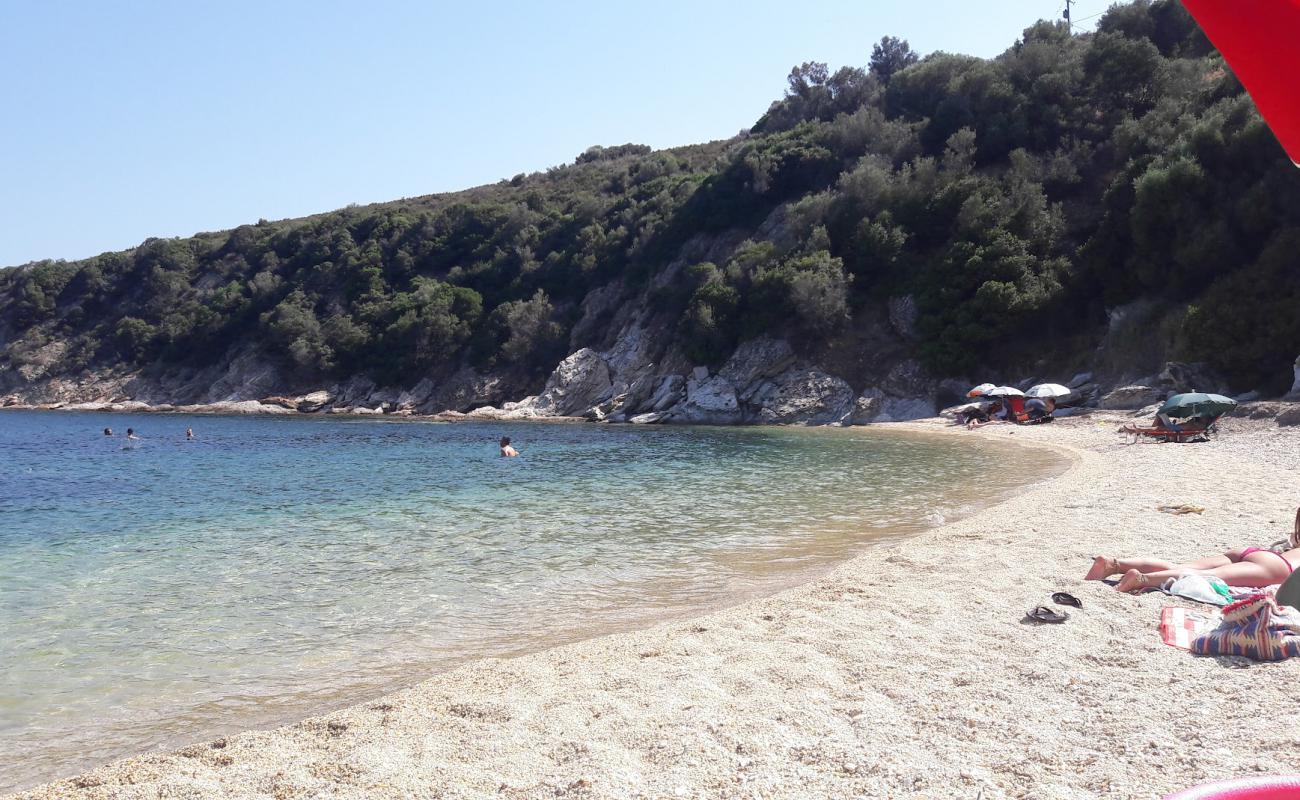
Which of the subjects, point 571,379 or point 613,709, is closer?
point 613,709

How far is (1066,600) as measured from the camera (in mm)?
6562

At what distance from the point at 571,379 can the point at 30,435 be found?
82.8 feet

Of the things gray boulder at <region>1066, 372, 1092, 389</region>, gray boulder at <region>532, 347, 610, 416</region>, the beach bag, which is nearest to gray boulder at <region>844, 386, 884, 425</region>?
gray boulder at <region>1066, 372, 1092, 389</region>

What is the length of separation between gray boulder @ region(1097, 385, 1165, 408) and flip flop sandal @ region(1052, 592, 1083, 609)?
2366 centimetres

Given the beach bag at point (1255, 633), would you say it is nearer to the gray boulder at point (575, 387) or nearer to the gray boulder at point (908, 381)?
the gray boulder at point (908, 381)

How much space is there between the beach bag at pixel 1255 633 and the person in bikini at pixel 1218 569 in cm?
130

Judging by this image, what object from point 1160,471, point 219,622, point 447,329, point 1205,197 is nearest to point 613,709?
point 219,622

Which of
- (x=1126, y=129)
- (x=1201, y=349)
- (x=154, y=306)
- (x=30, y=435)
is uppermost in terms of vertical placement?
(x=1126, y=129)

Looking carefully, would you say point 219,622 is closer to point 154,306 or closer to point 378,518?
point 378,518

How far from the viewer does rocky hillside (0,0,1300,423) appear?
1199 inches

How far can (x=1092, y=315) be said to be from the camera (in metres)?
34.3

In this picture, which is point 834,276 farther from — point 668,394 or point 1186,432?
point 1186,432

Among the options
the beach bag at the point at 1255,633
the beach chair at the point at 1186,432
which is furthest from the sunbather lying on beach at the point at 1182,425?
the beach bag at the point at 1255,633

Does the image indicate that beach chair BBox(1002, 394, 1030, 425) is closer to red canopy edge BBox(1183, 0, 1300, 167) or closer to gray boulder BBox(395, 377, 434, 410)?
red canopy edge BBox(1183, 0, 1300, 167)
